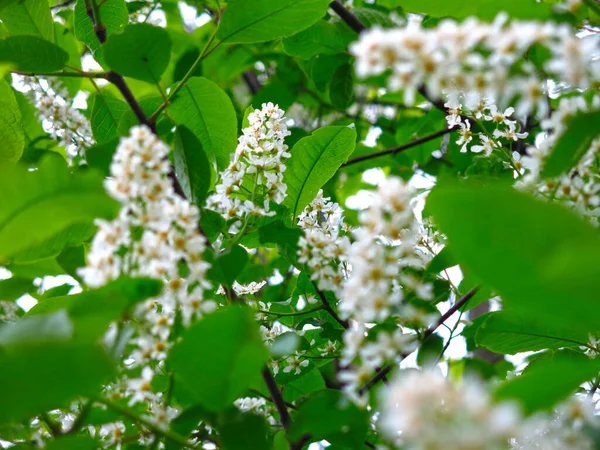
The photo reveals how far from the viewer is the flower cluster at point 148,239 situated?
0.94 metres

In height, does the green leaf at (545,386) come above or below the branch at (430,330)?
above

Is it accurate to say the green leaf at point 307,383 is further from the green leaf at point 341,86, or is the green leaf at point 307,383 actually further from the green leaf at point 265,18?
the green leaf at point 341,86

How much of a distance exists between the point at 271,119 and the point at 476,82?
637 millimetres

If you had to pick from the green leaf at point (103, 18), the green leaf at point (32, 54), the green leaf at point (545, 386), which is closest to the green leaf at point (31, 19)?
the green leaf at point (103, 18)

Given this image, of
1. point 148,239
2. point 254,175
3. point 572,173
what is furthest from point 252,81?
point 148,239

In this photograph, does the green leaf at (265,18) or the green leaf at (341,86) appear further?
the green leaf at (341,86)

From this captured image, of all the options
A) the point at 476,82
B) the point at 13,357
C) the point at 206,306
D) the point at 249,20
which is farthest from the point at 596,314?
the point at 249,20

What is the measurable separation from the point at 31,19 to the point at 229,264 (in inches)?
43.6

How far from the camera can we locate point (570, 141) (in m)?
0.92

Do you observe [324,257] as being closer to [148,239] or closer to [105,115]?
[148,239]

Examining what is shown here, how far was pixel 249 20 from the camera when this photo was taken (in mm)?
1489

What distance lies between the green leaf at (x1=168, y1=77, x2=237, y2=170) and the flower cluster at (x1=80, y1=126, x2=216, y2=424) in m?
0.65

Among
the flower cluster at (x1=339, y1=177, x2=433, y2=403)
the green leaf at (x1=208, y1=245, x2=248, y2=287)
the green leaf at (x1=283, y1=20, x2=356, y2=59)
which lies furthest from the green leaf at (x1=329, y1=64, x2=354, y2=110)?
the flower cluster at (x1=339, y1=177, x2=433, y2=403)

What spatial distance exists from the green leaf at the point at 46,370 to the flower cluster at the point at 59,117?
1.28 metres
